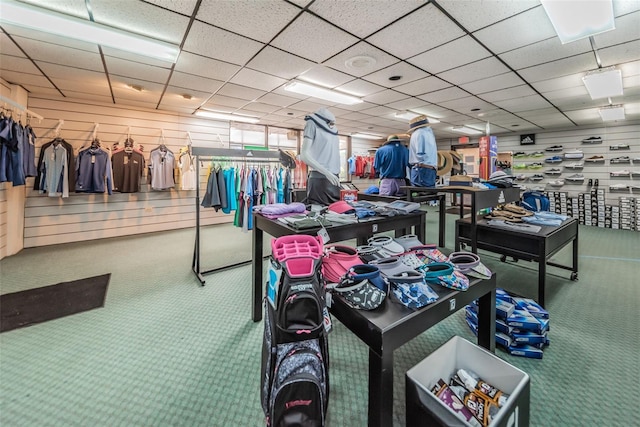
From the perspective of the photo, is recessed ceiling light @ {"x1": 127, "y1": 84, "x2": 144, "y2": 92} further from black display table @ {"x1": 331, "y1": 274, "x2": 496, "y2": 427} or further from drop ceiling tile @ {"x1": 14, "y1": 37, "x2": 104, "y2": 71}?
black display table @ {"x1": 331, "y1": 274, "x2": 496, "y2": 427}

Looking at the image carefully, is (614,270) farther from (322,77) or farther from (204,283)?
(204,283)

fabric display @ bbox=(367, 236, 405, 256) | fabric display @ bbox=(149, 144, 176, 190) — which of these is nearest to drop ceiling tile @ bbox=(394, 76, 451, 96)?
fabric display @ bbox=(367, 236, 405, 256)

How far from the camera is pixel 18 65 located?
11.7ft

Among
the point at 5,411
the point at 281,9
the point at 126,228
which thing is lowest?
the point at 5,411

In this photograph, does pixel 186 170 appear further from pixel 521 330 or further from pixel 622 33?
pixel 622 33

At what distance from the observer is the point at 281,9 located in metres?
2.47

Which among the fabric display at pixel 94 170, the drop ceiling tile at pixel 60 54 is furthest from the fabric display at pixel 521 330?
the fabric display at pixel 94 170

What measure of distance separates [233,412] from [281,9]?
3.23 metres

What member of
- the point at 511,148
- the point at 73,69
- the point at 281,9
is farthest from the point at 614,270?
the point at 73,69

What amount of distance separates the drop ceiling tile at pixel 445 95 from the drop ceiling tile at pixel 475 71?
447 millimetres

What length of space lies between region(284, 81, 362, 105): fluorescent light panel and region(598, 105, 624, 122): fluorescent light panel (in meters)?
5.59

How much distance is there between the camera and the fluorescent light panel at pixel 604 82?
3.88 meters

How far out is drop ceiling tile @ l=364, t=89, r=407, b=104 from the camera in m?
4.96

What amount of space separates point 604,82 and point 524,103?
1.37 m
